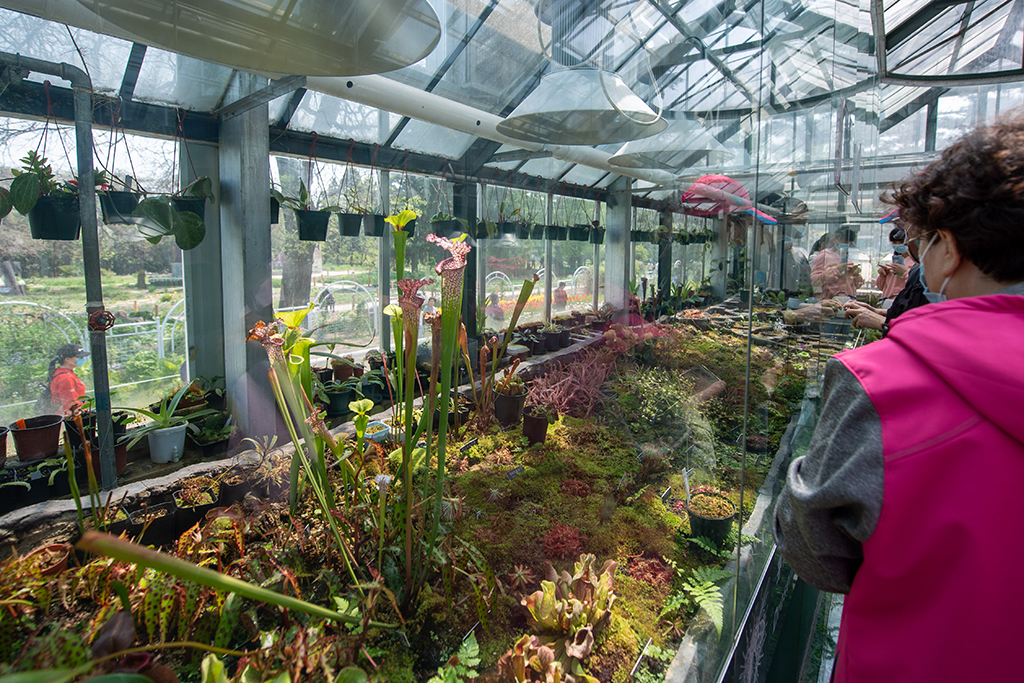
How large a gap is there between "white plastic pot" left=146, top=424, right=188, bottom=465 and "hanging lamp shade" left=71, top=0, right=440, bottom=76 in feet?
6.70

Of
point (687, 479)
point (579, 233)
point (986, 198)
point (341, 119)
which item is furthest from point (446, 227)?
point (986, 198)

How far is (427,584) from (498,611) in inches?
8.7

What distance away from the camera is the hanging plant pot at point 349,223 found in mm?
3418

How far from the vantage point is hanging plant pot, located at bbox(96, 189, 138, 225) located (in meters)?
2.47

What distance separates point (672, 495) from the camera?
1446 millimetres

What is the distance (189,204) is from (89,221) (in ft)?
1.66

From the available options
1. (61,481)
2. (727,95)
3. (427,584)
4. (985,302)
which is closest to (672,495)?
(427,584)

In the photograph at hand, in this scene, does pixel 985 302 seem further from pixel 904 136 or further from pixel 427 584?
pixel 904 136

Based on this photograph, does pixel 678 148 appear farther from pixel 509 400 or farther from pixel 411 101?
pixel 411 101

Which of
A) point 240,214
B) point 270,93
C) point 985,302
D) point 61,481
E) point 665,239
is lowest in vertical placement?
point 61,481

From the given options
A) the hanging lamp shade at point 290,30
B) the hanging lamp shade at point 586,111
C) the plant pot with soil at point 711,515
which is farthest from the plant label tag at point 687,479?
the hanging lamp shade at point 290,30

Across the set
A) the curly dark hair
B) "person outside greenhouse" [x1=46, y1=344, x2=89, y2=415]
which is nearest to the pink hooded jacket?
the curly dark hair

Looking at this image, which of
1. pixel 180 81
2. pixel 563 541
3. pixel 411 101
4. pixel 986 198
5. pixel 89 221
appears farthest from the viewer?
pixel 180 81

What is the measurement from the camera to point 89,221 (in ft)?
7.40
